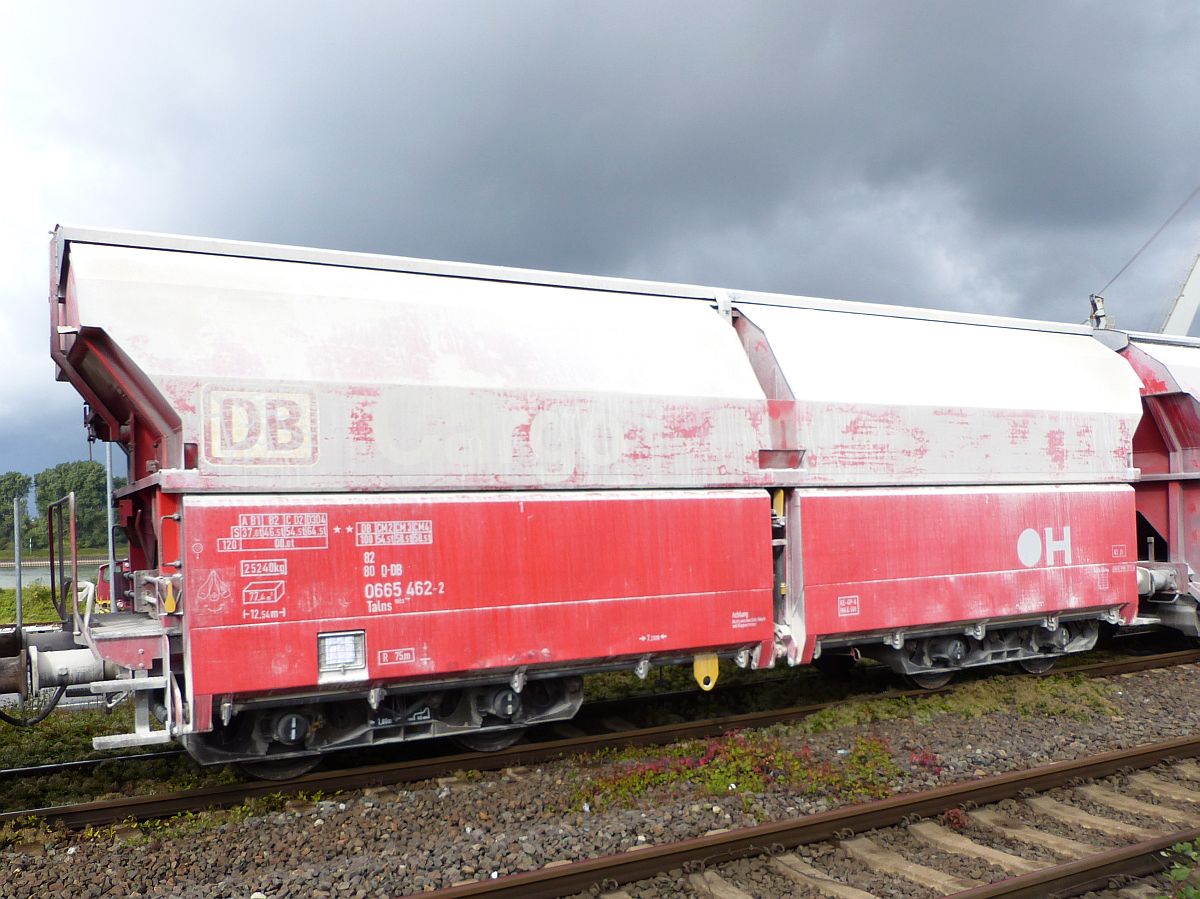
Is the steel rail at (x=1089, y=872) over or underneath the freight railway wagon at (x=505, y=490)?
underneath

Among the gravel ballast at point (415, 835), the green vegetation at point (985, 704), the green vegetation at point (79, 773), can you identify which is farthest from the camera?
the green vegetation at point (985, 704)

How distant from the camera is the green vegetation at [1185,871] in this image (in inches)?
197

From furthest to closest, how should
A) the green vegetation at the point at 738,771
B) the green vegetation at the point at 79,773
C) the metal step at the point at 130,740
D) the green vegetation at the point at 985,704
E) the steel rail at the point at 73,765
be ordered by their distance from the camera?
1. the green vegetation at the point at 985,704
2. the steel rail at the point at 73,765
3. the green vegetation at the point at 79,773
4. the green vegetation at the point at 738,771
5. the metal step at the point at 130,740

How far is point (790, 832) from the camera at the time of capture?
238 inches

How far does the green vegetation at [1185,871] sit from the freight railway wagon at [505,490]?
3303mm

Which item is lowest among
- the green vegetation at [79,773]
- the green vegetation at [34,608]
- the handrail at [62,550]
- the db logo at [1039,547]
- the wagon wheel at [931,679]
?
the green vegetation at [34,608]

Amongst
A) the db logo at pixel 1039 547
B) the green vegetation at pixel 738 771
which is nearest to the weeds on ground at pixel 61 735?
the green vegetation at pixel 738 771

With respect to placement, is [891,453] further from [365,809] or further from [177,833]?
[177,833]

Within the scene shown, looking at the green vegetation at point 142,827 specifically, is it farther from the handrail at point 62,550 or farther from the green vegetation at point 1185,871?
the green vegetation at point 1185,871

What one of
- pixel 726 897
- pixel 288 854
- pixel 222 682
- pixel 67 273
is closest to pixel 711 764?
pixel 726 897

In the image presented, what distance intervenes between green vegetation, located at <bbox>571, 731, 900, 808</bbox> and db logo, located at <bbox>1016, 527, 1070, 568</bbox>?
3.07 meters

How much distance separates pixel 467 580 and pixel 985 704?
6.18m

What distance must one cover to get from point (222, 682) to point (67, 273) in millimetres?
3464

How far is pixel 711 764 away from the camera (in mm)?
7586
